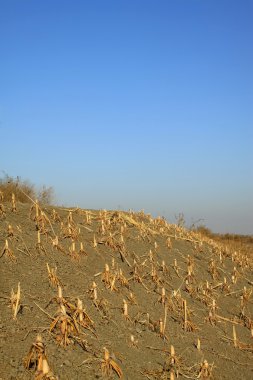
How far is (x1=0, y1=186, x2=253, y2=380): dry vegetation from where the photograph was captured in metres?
3.43

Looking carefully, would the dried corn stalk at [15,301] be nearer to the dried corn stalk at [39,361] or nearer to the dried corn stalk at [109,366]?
the dried corn stalk at [39,361]

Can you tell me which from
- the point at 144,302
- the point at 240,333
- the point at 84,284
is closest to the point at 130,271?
the point at 144,302

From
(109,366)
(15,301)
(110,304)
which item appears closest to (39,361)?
(109,366)

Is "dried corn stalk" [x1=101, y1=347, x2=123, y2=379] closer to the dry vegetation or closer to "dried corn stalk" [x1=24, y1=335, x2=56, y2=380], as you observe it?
the dry vegetation

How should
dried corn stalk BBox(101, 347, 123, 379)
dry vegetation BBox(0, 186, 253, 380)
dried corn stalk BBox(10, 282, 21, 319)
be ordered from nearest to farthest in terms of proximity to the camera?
dried corn stalk BBox(101, 347, 123, 379), dry vegetation BBox(0, 186, 253, 380), dried corn stalk BBox(10, 282, 21, 319)

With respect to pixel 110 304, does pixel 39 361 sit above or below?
below

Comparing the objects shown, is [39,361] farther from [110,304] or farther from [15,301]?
[110,304]

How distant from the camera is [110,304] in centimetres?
454

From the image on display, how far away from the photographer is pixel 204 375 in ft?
12.5

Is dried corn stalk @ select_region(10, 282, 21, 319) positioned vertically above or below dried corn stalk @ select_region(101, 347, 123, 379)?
above

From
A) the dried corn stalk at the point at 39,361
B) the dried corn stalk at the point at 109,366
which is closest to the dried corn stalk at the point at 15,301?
the dried corn stalk at the point at 39,361

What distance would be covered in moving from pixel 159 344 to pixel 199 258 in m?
3.79

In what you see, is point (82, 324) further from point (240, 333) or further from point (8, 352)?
point (240, 333)

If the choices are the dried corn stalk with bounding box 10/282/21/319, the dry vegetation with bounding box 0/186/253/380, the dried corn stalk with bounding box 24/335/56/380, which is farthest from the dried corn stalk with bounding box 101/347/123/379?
the dried corn stalk with bounding box 10/282/21/319
